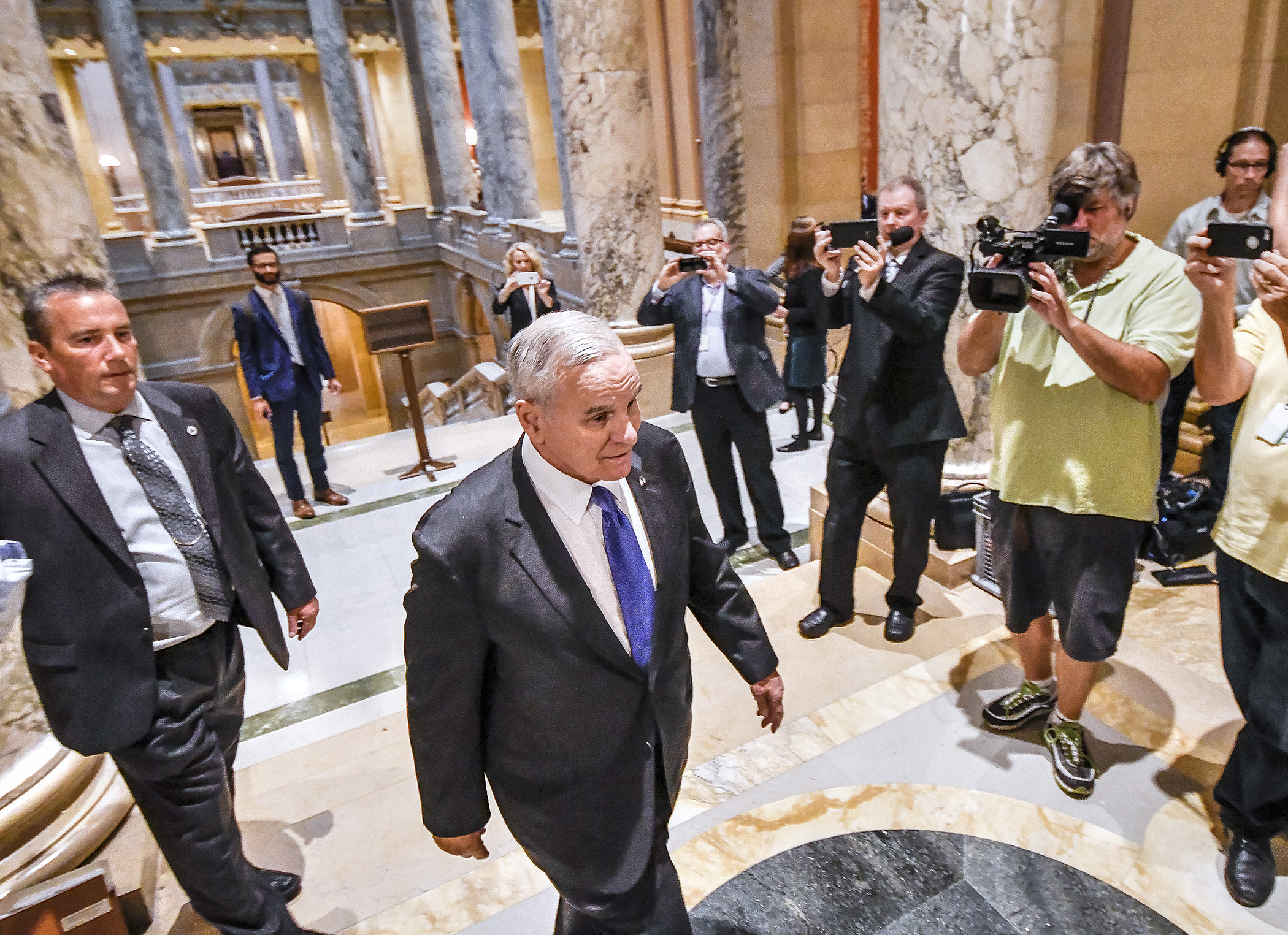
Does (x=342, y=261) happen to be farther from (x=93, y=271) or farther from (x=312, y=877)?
(x=312, y=877)

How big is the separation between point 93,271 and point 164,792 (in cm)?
193

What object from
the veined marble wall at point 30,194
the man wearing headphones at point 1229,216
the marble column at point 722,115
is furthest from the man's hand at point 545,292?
the man wearing headphones at point 1229,216

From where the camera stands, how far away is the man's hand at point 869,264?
3.00 metres

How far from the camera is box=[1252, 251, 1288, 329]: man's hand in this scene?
1807mm

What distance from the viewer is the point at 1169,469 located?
4227 mm

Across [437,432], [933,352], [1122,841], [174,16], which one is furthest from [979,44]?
[174,16]

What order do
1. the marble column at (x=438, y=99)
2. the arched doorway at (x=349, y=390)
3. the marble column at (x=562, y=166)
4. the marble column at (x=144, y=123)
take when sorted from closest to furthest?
the marble column at (x=562, y=166) → the marble column at (x=438, y=99) → the marble column at (x=144, y=123) → the arched doorway at (x=349, y=390)

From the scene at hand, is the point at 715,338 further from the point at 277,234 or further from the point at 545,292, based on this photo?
the point at 277,234

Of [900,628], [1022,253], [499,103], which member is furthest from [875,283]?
[499,103]

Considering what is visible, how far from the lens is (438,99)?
1552 cm

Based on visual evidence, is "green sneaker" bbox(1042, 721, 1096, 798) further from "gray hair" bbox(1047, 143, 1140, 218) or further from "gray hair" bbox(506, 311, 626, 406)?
"gray hair" bbox(506, 311, 626, 406)

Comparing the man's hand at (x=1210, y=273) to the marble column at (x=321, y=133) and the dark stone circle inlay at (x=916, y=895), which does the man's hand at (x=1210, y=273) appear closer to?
the dark stone circle inlay at (x=916, y=895)

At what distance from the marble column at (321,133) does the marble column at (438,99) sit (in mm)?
8329

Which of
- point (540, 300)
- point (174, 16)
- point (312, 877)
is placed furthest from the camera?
point (174, 16)
